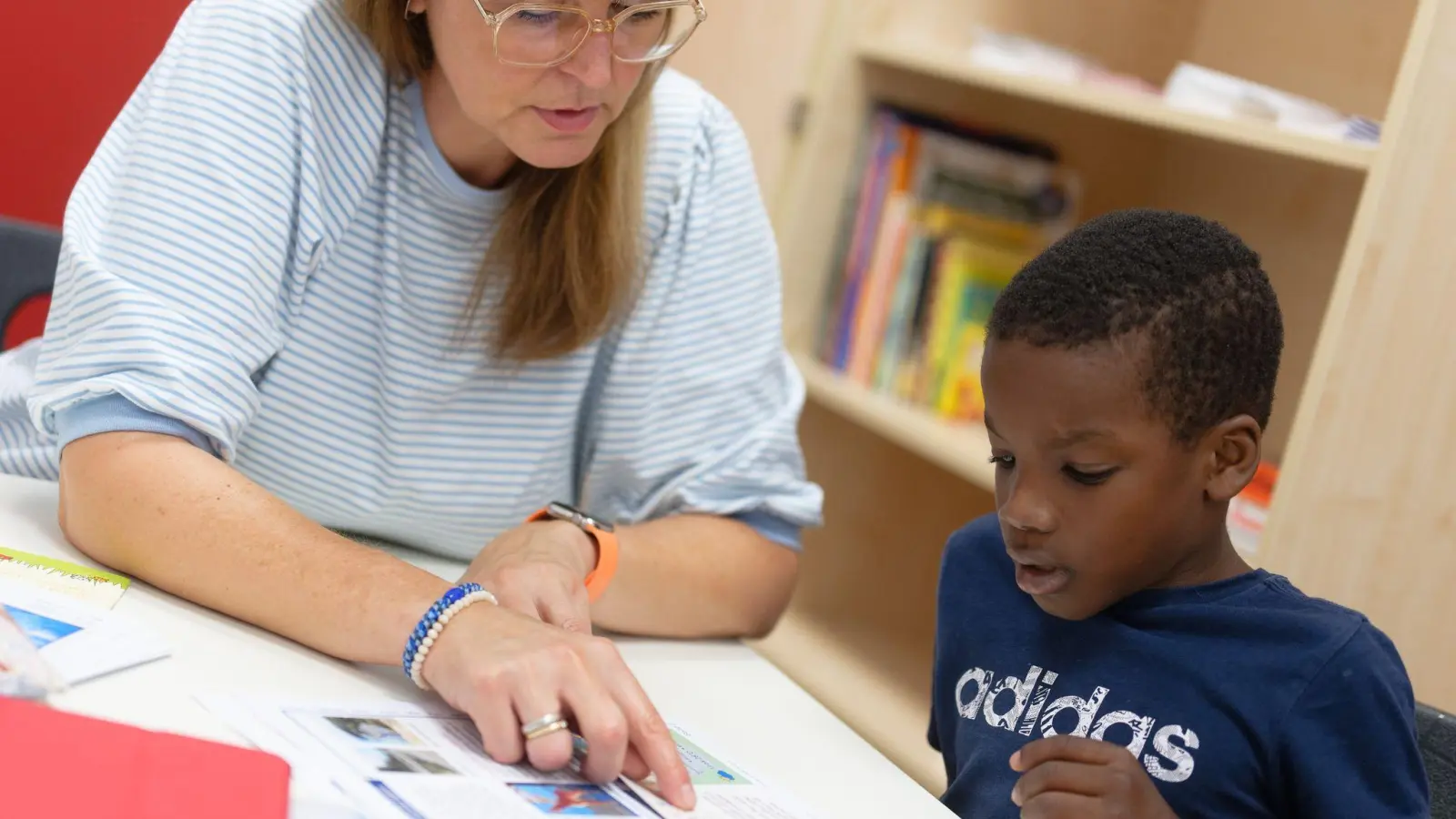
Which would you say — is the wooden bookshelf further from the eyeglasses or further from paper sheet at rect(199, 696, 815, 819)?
paper sheet at rect(199, 696, 815, 819)

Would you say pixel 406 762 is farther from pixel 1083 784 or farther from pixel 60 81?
pixel 60 81

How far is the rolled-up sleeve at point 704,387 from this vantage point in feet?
4.30

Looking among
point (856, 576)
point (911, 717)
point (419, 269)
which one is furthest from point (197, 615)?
point (856, 576)

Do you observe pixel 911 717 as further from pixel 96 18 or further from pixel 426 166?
pixel 96 18

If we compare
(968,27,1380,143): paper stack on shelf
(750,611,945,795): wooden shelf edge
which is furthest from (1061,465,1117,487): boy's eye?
(750,611,945,795): wooden shelf edge

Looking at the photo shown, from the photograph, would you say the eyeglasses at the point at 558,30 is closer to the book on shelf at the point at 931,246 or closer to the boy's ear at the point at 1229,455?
the boy's ear at the point at 1229,455

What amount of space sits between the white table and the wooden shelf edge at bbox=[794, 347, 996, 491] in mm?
884

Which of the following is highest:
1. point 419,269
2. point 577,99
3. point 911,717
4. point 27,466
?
point 577,99

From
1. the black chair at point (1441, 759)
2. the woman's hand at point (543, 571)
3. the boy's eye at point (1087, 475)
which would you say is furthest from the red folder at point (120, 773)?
the black chair at point (1441, 759)

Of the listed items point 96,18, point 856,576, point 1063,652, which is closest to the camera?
point 1063,652

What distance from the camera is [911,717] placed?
2.19 meters

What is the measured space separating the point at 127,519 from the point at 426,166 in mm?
396

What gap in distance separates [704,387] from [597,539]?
0.23 metres

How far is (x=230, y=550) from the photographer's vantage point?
97cm
